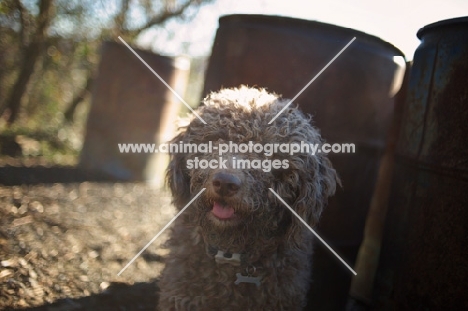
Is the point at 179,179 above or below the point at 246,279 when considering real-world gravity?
above

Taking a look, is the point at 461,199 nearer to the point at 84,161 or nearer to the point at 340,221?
the point at 340,221

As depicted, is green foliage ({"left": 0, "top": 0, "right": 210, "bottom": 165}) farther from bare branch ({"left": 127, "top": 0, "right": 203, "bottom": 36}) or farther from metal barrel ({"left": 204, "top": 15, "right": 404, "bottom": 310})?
metal barrel ({"left": 204, "top": 15, "right": 404, "bottom": 310})

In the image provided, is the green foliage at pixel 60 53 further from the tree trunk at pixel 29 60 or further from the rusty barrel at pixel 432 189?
the rusty barrel at pixel 432 189

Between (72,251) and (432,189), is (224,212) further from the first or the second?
(72,251)

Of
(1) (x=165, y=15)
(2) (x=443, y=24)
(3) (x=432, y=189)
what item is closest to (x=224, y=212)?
(3) (x=432, y=189)

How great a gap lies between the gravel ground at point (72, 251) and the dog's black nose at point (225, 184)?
1336mm

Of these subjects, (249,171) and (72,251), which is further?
(72,251)

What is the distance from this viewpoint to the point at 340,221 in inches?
132

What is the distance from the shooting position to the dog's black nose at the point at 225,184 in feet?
7.06

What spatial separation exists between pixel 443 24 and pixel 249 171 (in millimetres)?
1601

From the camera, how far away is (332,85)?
313cm

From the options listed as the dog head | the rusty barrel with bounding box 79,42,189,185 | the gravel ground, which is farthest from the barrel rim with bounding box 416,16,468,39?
the rusty barrel with bounding box 79,42,189,185

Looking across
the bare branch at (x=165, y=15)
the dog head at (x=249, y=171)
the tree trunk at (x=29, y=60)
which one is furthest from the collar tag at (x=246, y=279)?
the bare branch at (x=165, y=15)

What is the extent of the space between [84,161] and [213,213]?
488 centimetres
